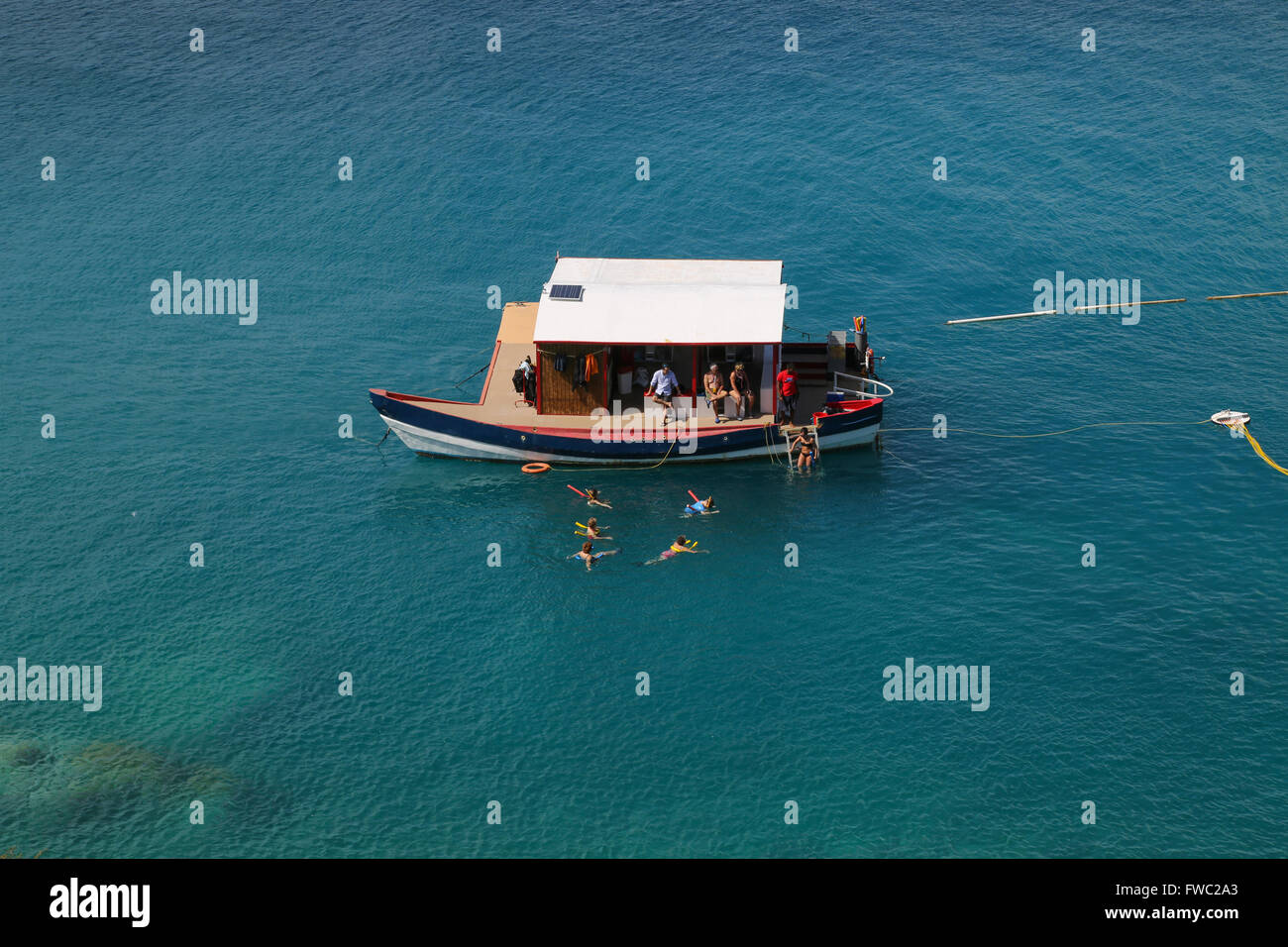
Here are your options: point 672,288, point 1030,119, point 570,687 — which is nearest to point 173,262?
point 672,288

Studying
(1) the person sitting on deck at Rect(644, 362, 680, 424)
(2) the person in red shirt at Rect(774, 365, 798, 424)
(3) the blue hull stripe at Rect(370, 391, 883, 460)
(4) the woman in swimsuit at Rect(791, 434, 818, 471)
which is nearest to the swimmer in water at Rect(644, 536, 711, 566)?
(3) the blue hull stripe at Rect(370, 391, 883, 460)

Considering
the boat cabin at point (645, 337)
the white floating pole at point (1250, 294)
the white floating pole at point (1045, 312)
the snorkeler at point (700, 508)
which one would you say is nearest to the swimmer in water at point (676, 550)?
the snorkeler at point (700, 508)

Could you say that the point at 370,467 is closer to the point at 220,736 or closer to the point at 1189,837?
the point at 220,736

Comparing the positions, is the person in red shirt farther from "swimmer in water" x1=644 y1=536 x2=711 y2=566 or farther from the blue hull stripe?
"swimmer in water" x1=644 y1=536 x2=711 y2=566

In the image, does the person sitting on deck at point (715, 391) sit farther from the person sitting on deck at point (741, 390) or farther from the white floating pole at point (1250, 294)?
the white floating pole at point (1250, 294)

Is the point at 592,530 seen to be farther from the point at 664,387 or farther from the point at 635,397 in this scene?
the point at 635,397

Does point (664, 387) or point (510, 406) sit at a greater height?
point (664, 387)

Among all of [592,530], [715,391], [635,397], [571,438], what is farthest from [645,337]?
[592,530]
